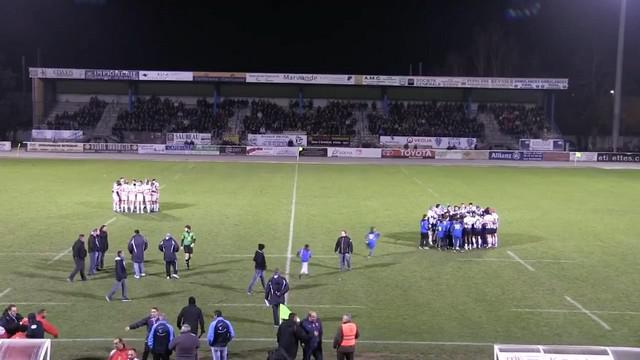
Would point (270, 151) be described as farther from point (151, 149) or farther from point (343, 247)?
point (343, 247)

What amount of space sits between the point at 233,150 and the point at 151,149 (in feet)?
25.1

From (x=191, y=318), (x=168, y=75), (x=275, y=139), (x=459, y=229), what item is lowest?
(x=191, y=318)

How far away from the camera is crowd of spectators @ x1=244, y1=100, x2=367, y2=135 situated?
68.4m

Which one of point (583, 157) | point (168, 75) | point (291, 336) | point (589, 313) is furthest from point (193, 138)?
point (291, 336)

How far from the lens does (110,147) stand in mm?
63062

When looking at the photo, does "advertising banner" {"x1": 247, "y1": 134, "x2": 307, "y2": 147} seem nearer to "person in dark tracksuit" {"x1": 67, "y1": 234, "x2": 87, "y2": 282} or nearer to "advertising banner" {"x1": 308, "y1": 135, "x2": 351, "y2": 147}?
"advertising banner" {"x1": 308, "y1": 135, "x2": 351, "y2": 147}

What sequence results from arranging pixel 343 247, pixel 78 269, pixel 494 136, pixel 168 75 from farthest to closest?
pixel 494 136 → pixel 168 75 → pixel 343 247 → pixel 78 269

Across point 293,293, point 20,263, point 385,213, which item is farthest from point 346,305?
point 385,213

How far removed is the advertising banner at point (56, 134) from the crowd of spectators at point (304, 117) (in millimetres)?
16455

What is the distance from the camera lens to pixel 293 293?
56.4 ft

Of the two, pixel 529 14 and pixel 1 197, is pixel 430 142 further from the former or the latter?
pixel 1 197

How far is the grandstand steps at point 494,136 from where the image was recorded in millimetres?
67625

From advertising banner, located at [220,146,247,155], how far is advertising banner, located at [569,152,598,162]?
1197 inches

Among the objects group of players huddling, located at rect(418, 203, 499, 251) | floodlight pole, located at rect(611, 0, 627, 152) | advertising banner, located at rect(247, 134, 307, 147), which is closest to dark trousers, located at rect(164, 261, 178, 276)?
group of players huddling, located at rect(418, 203, 499, 251)
